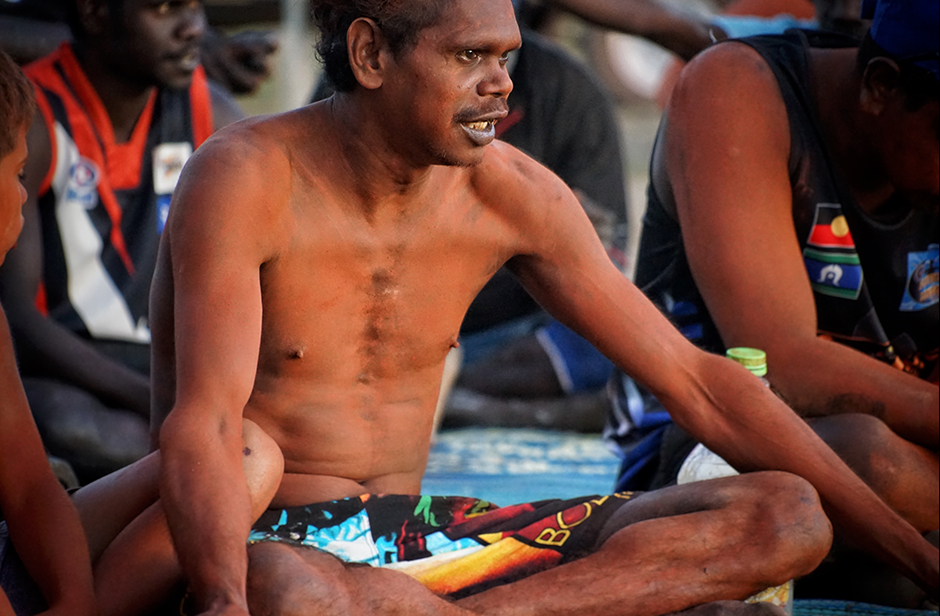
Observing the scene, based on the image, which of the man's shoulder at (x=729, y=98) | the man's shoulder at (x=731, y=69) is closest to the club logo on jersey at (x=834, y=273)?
the man's shoulder at (x=729, y=98)

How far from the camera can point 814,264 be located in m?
2.99

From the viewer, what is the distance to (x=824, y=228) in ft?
9.71

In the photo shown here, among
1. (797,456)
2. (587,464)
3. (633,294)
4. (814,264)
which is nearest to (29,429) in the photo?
(633,294)

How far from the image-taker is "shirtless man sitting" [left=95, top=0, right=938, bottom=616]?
2.00 m

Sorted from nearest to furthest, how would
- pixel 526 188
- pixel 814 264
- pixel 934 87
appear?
pixel 526 188
pixel 934 87
pixel 814 264

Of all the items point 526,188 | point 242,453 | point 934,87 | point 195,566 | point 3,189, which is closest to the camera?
point 195,566

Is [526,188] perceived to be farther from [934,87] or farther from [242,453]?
[934,87]

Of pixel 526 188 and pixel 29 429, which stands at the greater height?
pixel 526 188

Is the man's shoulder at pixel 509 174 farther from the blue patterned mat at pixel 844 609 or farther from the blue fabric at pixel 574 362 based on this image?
the blue fabric at pixel 574 362

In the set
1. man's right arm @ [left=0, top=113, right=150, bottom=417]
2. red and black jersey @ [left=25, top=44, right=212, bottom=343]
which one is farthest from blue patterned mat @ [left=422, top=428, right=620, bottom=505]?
red and black jersey @ [left=25, top=44, right=212, bottom=343]

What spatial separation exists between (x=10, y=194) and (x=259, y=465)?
683 mm

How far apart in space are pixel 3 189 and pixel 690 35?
2666 mm

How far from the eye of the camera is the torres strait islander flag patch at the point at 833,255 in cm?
296

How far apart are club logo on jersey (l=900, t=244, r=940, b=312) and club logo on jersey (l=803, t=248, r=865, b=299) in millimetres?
151
